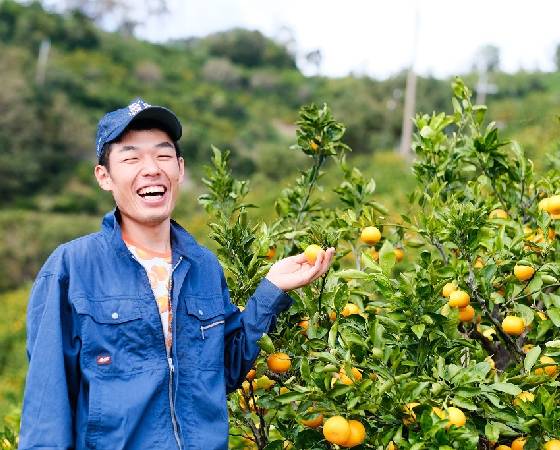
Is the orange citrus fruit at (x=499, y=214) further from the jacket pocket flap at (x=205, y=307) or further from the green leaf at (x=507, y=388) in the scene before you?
the jacket pocket flap at (x=205, y=307)

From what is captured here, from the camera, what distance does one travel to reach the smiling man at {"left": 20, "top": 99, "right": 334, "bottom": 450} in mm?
1349

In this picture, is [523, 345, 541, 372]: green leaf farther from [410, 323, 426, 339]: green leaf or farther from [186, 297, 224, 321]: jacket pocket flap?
[186, 297, 224, 321]: jacket pocket flap

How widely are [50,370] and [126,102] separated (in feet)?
95.7

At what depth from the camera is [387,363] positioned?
5.06 ft

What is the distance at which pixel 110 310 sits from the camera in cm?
142

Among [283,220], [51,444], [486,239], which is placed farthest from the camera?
[283,220]

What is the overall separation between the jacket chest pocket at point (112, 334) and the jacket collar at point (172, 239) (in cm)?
13

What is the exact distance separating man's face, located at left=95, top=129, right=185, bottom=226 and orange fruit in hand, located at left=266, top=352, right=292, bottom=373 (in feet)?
1.30

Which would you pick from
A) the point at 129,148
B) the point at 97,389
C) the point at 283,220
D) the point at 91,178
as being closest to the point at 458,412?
the point at 97,389

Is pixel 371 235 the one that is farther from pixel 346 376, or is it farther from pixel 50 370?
pixel 50 370

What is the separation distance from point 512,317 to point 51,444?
1.07m

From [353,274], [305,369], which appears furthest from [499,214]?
[305,369]

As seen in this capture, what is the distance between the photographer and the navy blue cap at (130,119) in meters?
1.54

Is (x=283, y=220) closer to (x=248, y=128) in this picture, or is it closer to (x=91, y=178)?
(x=91, y=178)
